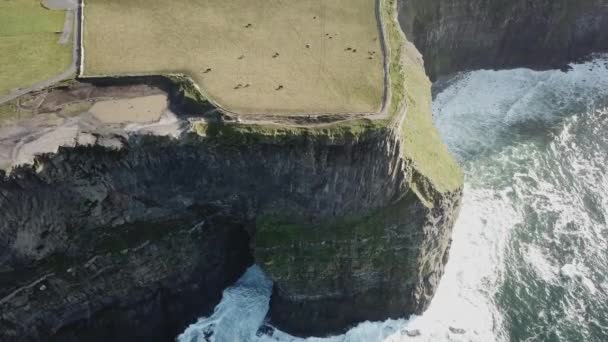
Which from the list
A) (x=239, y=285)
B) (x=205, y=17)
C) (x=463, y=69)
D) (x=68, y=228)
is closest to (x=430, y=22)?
(x=463, y=69)

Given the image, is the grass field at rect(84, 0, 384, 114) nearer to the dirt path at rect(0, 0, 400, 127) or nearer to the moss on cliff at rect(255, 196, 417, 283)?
the dirt path at rect(0, 0, 400, 127)

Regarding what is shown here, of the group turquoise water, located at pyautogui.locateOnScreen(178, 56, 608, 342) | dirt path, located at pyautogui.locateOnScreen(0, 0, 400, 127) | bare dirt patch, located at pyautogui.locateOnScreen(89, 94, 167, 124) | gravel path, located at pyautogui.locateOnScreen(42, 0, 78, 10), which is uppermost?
gravel path, located at pyautogui.locateOnScreen(42, 0, 78, 10)

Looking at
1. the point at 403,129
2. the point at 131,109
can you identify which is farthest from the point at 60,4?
the point at 403,129

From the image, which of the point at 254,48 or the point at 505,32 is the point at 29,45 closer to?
the point at 254,48

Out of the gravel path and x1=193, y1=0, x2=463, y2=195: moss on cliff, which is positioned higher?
the gravel path

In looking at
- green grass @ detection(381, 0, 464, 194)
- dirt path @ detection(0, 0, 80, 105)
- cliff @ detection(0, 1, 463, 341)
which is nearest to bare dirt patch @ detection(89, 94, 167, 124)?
cliff @ detection(0, 1, 463, 341)

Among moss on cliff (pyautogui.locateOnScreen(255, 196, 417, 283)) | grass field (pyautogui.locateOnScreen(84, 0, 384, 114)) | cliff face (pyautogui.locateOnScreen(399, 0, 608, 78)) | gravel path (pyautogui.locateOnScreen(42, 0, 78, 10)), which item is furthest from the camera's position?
cliff face (pyautogui.locateOnScreen(399, 0, 608, 78))
